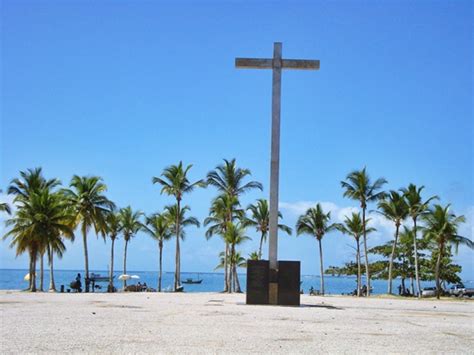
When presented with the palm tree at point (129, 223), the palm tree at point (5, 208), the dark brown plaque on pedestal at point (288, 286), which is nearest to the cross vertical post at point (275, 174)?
the dark brown plaque on pedestal at point (288, 286)

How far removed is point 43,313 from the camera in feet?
52.0

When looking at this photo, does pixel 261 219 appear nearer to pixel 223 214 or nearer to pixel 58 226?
pixel 223 214

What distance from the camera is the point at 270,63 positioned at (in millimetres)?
23875

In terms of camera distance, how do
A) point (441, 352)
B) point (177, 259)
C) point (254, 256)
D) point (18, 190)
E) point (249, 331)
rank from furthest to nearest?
point (254, 256) → point (177, 259) → point (18, 190) → point (249, 331) → point (441, 352)

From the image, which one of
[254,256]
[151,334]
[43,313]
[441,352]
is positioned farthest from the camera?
[254,256]

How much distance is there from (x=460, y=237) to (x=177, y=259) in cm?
2358

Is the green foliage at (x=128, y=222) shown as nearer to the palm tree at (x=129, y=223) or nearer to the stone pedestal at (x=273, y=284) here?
the palm tree at (x=129, y=223)

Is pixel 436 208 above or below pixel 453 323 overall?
above

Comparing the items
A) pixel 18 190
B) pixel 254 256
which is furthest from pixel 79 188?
pixel 254 256

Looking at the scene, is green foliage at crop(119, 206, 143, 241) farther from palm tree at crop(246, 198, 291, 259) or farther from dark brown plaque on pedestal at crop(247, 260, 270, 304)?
dark brown plaque on pedestal at crop(247, 260, 270, 304)

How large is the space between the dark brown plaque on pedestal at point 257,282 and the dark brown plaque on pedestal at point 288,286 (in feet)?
1.66

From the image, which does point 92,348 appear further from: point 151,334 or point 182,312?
point 182,312

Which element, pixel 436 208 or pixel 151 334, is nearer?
pixel 151 334

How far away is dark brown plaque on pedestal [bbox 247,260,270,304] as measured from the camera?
876 inches
